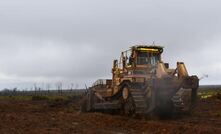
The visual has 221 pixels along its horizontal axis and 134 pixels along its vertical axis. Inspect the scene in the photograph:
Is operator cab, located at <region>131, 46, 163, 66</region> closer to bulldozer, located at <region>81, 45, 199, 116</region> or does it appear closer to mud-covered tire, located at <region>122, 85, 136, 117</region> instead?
bulldozer, located at <region>81, 45, 199, 116</region>

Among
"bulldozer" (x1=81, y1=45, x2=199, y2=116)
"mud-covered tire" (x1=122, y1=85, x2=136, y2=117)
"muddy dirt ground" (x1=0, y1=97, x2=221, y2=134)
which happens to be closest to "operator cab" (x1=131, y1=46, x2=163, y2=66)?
"bulldozer" (x1=81, y1=45, x2=199, y2=116)

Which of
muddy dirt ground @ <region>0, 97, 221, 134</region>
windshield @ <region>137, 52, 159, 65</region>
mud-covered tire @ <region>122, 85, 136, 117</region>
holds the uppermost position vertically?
windshield @ <region>137, 52, 159, 65</region>

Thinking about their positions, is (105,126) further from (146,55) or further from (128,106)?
(146,55)

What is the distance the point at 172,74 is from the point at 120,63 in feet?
14.6

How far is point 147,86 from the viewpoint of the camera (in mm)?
23547

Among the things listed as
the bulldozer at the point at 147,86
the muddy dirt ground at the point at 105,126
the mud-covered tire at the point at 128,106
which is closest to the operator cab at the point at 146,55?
the bulldozer at the point at 147,86

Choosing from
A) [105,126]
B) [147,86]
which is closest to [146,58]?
[147,86]

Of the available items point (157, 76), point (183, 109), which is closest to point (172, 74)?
point (157, 76)

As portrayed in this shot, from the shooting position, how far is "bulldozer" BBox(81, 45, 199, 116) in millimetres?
22812

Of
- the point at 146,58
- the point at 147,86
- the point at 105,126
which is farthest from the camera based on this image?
the point at 146,58

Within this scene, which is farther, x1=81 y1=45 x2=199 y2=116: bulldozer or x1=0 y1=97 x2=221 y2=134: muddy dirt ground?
x1=81 y1=45 x2=199 y2=116: bulldozer

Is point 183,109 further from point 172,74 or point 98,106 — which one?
point 98,106

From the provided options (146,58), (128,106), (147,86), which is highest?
(146,58)

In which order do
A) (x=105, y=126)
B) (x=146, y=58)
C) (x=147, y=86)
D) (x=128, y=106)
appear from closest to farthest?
(x=105, y=126), (x=147, y=86), (x=128, y=106), (x=146, y=58)
